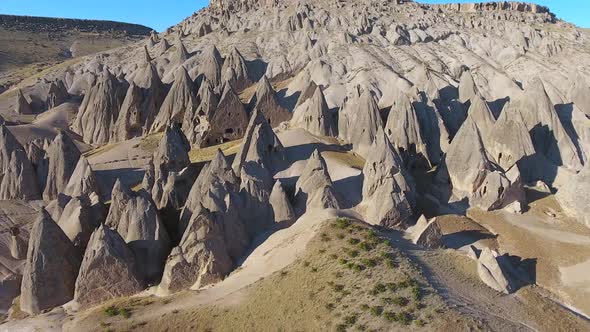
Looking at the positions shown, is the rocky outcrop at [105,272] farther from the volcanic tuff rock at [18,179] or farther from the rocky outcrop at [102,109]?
the rocky outcrop at [102,109]

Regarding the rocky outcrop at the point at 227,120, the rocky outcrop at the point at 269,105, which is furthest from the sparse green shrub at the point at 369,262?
the rocky outcrop at the point at 269,105

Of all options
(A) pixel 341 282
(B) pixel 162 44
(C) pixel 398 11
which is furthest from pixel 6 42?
(A) pixel 341 282

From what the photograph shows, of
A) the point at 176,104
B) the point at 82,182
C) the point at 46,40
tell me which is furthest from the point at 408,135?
the point at 46,40

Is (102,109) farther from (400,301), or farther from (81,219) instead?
(400,301)

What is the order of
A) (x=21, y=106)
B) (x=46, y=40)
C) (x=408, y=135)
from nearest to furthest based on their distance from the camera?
(x=408, y=135)
(x=21, y=106)
(x=46, y=40)

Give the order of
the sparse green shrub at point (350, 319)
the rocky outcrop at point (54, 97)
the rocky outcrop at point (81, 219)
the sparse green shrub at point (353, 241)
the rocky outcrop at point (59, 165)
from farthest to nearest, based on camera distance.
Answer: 1. the rocky outcrop at point (54, 97)
2. the rocky outcrop at point (59, 165)
3. the rocky outcrop at point (81, 219)
4. the sparse green shrub at point (353, 241)
5. the sparse green shrub at point (350, 319)

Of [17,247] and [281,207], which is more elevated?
[17,247]

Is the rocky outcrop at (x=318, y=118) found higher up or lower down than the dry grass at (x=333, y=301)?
A: higher up
